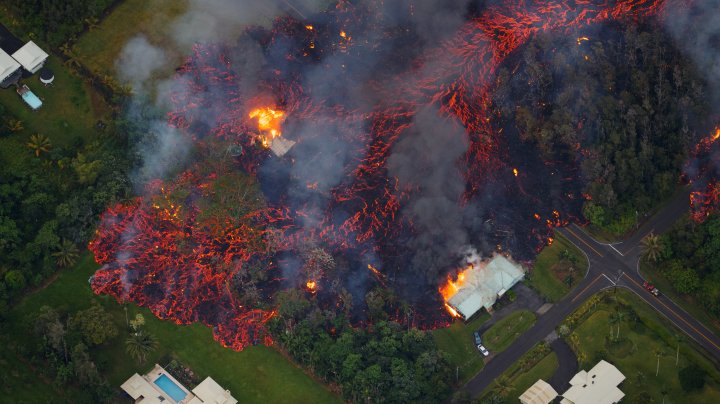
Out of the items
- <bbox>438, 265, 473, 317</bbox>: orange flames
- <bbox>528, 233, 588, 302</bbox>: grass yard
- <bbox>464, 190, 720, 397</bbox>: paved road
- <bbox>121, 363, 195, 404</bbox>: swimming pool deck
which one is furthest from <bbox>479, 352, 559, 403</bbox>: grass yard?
<bbox>121, 363, 195, 404</bbox>: swimming pool deck

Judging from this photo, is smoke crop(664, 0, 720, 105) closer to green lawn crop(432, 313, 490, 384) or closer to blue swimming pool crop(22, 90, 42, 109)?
green lawn crop(432, 313, 490, 384)

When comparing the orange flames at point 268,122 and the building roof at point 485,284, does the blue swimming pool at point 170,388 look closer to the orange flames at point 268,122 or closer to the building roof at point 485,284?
the orange flames at point 268,122

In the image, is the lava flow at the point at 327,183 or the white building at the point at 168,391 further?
the lava flow at the point at 327,183

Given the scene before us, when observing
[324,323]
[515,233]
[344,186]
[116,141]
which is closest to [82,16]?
[116,141]

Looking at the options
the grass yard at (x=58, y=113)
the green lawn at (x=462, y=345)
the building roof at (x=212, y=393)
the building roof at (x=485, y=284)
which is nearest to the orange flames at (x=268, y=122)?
the grass yard at (x=58, y=113)

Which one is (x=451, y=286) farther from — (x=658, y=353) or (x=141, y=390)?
(x=141, y=390)

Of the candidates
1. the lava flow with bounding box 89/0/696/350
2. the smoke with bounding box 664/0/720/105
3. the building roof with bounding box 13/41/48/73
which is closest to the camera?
the lava flow with bounding box 89/0/696/350

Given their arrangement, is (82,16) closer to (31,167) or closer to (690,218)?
(31,167)

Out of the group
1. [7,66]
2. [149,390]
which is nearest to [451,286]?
[149,390]
